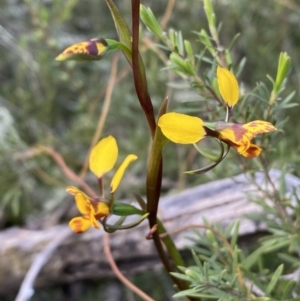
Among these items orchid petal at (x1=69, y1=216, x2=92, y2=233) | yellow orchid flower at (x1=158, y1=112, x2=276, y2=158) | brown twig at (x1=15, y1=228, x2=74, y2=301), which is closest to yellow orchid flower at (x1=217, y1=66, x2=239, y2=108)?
yellow orchid flower at (x1=158, y1=112, x2=276, y2=158)

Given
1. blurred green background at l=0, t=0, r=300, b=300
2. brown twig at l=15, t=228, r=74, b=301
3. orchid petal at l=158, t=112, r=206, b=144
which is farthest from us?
blurred green background at l=0, t=0, r=300, b=300

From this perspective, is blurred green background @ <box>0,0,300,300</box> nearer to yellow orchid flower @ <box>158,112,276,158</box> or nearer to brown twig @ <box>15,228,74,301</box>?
brown twig @ <box>15,228,74,301</box>

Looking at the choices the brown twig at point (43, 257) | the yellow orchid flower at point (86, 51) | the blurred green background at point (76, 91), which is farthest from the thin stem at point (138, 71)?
the blurred green background at point (76, 91)

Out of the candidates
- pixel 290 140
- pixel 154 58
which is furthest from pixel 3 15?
pixel 290 140

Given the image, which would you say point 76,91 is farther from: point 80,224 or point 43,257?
point 80,224

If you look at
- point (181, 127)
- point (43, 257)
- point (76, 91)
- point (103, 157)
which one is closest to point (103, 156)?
point (103, 157)

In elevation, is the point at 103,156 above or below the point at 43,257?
above

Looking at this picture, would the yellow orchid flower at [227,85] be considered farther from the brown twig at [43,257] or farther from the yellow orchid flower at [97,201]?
the brown twig at [43,257]
